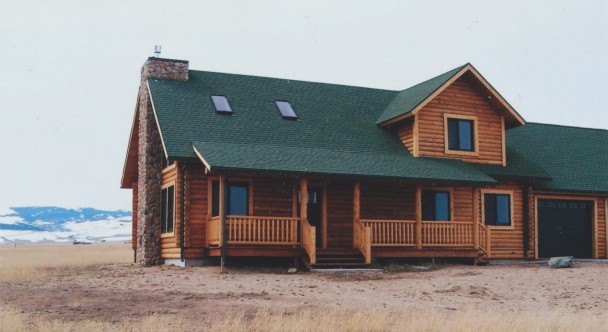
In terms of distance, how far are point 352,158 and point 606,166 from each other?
1284 cm

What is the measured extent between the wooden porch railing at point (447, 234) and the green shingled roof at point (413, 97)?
433cm

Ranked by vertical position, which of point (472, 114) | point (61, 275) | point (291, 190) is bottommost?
point (61, 275)

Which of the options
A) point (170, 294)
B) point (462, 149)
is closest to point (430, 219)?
point (462, 149)

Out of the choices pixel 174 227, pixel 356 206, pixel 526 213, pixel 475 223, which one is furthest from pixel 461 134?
pixel 174 227

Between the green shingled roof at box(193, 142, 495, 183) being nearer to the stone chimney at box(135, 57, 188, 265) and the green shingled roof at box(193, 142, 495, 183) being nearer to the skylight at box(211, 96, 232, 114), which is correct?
the skylight at box(211, 96, 232, 114)

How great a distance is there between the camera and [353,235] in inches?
1064

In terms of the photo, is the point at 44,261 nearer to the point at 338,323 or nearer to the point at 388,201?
the point at 388,201

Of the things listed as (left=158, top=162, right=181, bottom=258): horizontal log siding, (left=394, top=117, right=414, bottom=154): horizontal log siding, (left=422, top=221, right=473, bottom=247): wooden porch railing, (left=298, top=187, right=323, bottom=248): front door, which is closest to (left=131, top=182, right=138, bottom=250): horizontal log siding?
(left=158, top=162, right=181, bottom=258): horizontal log siding

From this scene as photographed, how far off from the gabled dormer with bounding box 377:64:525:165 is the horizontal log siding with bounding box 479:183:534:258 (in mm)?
1233

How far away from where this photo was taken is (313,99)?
31.3 m

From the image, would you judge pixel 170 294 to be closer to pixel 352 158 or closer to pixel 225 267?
pixel 225 267

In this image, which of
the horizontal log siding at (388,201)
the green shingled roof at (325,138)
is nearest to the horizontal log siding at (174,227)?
the green shingled roof at (325,138)

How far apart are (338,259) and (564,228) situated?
36.9ft

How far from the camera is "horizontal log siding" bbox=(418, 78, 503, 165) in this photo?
29.1m
